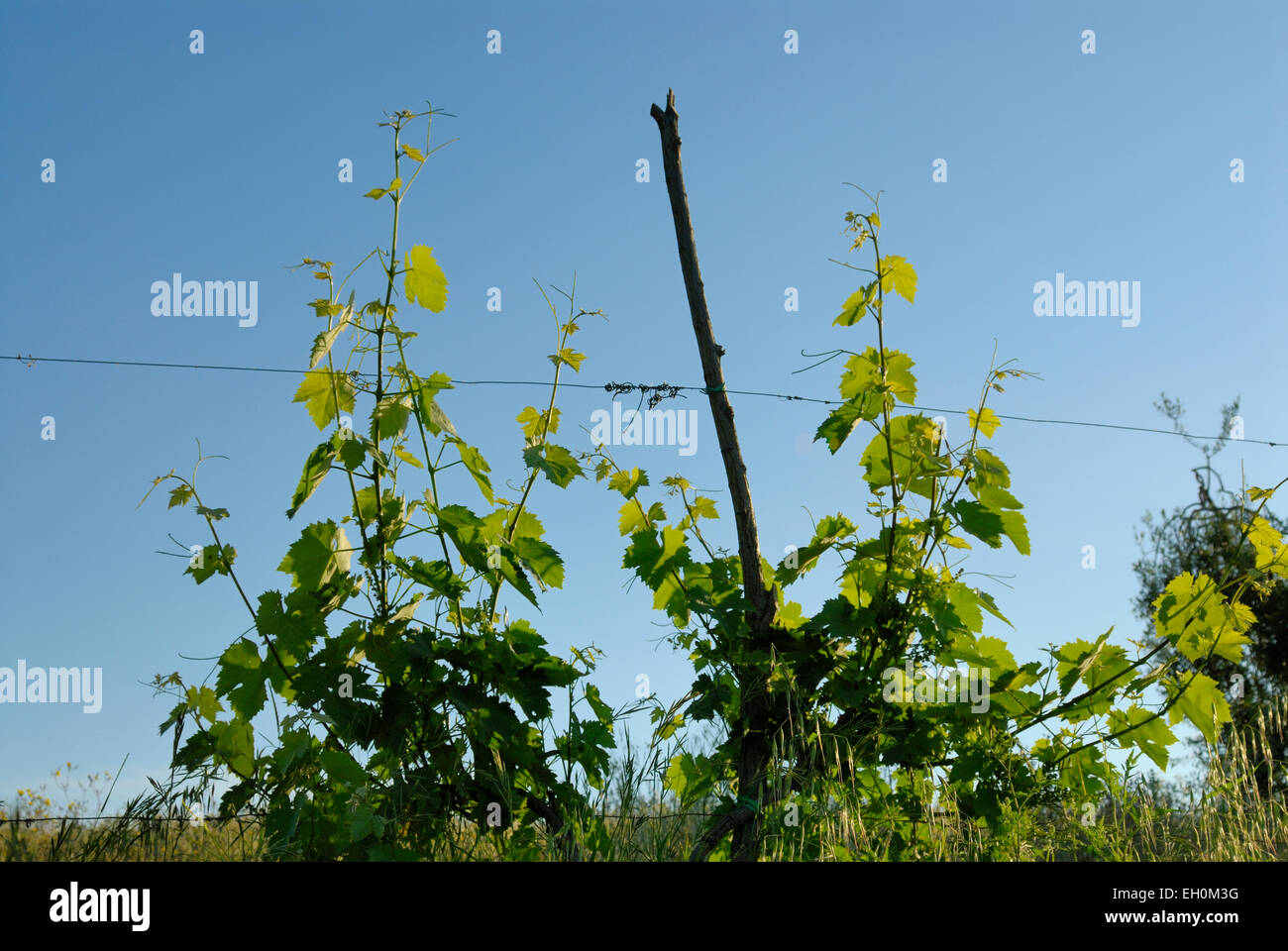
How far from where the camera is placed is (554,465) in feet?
8.55

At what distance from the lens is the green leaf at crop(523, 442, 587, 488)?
2.58 meters

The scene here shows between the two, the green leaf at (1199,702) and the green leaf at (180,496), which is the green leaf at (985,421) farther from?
the green leaf at (180,496)

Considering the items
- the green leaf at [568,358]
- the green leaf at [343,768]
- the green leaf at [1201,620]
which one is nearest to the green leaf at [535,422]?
the green leaf at [568,358]

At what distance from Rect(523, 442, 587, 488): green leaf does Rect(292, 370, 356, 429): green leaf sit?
0.47m

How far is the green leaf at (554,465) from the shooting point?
2.58 metres

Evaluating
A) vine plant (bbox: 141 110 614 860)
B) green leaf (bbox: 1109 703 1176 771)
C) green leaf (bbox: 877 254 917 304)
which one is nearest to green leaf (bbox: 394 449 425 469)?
vine plant (bbox: 141 110 614 860)

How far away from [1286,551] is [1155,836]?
1.02 metres

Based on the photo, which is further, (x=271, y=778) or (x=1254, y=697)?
(x=1254, y=697)

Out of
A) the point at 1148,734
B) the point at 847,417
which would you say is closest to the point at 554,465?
the point at 847,417

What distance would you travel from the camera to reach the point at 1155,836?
313 cm

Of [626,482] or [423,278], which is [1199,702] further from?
[423,278]

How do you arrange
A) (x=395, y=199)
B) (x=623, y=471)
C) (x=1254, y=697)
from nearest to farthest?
(x=395, y=199), (x=623, y=471), (x=1254, y=697)
